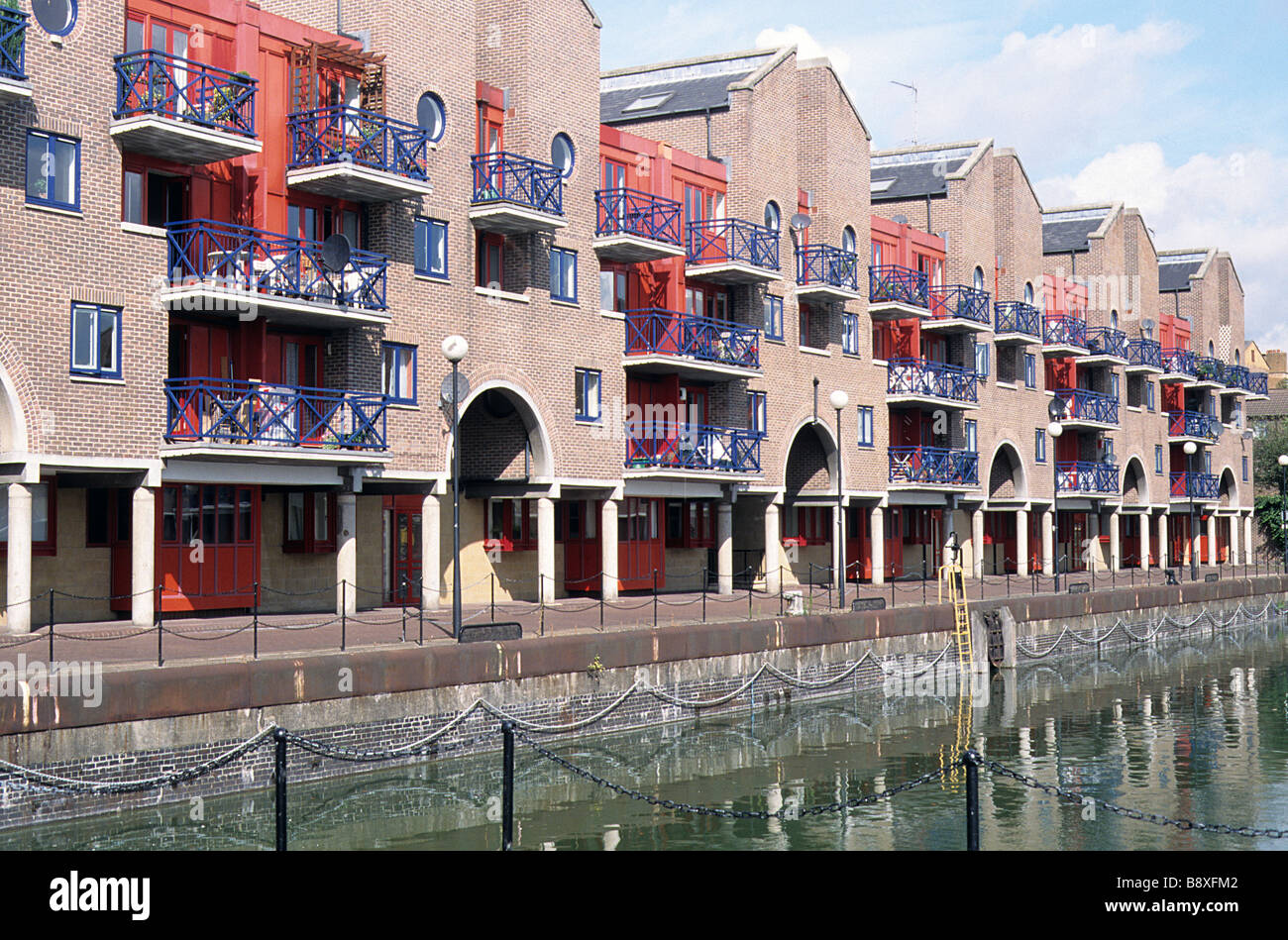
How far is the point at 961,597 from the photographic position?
42125 mm

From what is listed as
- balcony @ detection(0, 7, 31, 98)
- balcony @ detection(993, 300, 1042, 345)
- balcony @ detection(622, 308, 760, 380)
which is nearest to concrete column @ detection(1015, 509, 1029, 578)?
balcony @ detection(993, 300, 1042, 345)

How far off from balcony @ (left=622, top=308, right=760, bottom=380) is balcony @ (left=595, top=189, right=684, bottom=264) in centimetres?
158

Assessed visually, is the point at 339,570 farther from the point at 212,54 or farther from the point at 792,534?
the point at 792,534

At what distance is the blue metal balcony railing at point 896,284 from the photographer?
48.6m

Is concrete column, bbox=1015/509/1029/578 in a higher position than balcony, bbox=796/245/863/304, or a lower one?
lower

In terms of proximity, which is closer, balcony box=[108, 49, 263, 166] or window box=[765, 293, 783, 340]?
balcony box=[108, 49, 263, 166]

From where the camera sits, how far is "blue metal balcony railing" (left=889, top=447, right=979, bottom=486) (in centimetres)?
4934

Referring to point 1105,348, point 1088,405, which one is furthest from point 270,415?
point 1105,348

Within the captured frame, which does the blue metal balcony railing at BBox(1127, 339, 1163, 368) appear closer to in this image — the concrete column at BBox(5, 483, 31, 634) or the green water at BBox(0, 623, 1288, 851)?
the green water at BBox(0, 623, 1288, 851)

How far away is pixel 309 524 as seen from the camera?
104 feet

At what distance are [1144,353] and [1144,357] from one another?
0.23 meters

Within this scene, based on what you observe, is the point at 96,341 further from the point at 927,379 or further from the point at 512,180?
the point at 927,379

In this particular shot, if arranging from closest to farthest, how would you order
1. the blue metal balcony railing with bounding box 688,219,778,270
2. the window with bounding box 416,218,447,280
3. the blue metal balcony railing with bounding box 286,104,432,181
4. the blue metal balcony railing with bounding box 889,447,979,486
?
the blue metal balcony railing with bounding box 286,104,432,181, the window with bounding box 416,218,447,280, the blue metal balcony railing with bounding box 688,219,778,270, the blue metal balcony railing with bounding box 889,447,979,486
